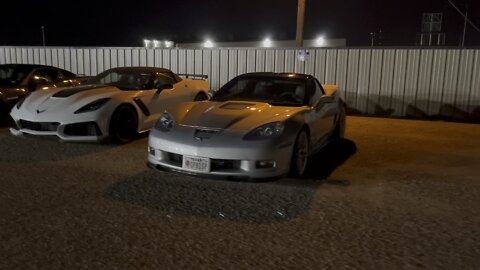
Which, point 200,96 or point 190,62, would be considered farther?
point 190,62

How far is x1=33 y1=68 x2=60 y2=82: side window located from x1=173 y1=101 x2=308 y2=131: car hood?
5.99 m

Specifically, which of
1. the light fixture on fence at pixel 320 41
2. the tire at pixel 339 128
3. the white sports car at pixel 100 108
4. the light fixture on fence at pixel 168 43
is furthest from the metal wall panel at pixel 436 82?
the light fixture on fence at pixel 168 43

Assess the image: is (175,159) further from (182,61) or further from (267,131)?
(182,61)

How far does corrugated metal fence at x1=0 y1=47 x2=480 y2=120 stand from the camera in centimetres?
1149

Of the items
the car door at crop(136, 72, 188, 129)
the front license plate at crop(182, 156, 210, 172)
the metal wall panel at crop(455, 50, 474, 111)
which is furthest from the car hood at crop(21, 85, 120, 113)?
the metal wall panel at crop(455, 50, 474, 111)

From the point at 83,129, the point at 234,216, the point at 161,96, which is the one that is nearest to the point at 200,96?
the point at 161,96

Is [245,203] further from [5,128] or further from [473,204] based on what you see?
[5,128]

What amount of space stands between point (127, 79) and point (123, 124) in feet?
4.64

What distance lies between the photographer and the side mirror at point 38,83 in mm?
9784

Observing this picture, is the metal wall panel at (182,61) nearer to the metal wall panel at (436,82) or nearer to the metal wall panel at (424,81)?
the metal wall panel at (424,81)

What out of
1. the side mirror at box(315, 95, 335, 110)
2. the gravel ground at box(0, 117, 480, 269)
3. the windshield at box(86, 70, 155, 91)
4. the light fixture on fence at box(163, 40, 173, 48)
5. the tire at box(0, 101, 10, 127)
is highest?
the light fixture on fence at box(163, 40, 173, 48)

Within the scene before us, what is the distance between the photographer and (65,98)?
7074 mm

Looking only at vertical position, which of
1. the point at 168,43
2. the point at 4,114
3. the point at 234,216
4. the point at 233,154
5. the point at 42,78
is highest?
the point at 168,43

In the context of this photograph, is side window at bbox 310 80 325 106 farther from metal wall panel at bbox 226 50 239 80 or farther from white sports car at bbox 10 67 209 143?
metal wall panel at bbox 226 50 239 80
